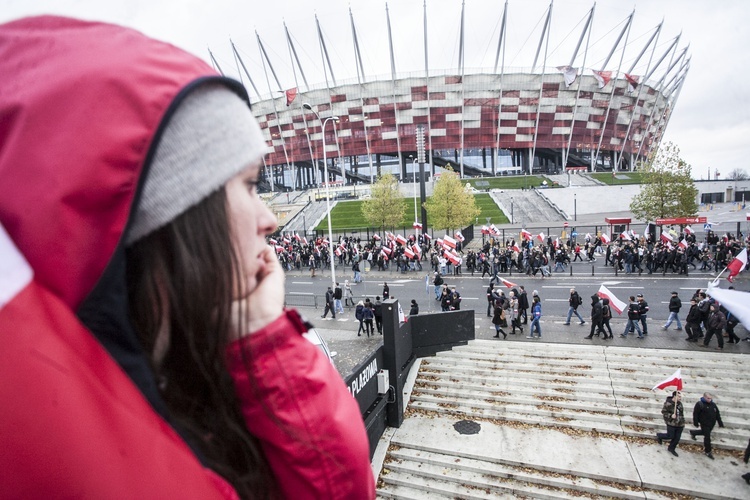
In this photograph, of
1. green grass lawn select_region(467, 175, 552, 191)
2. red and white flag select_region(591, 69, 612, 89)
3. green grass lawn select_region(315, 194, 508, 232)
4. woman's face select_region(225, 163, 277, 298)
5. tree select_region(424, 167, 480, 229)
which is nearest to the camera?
woman's face select_region(225, 163, 277, 298)

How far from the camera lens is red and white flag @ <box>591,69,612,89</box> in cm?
7044

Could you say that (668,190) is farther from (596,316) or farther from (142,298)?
(142,298)

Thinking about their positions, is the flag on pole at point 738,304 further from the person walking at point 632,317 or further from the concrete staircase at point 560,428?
the person walking at point 632,317

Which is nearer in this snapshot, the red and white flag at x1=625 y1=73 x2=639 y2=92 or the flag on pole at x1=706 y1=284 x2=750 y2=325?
the flag on pole at x1=706 y1=284 x2=750 y2=325

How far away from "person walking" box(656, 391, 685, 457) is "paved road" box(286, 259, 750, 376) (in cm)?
449

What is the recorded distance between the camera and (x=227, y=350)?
928 mm

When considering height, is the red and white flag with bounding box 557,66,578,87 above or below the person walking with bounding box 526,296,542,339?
→ above

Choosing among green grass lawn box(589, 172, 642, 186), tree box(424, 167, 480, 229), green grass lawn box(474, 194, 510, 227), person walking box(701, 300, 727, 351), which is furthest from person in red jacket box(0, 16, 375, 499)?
green grass lawn box(589, 172, 642, 186)

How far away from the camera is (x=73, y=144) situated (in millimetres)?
646

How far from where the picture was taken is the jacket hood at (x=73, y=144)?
625mm

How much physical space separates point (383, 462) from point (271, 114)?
7968cm

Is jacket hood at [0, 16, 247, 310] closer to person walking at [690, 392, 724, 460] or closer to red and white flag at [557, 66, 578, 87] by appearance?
person walking at [690, 392, 724, 460]

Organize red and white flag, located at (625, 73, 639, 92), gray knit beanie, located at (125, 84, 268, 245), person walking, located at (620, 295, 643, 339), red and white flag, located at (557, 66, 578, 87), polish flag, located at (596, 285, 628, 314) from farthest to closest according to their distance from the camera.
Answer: red and white flag, located at (625, 73, 639, 92) → red and white flag, located at (557, 66, 578, 87) → person walking, located at (620, 295, 643, 339) → polish flag, located at (596, 285, 628, 314) → gray knit beanie, located at (125, 84, 268, 245)

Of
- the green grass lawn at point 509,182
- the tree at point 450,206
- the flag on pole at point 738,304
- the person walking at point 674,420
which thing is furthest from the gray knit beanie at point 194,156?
the green grass lawn at point 509,182
